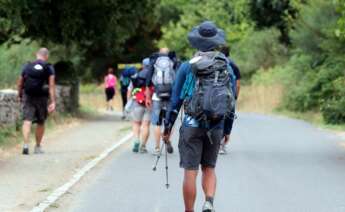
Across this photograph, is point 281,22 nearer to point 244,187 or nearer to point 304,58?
point 304,58

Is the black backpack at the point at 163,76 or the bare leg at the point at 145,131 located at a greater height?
the black backpack at the point at 163,76

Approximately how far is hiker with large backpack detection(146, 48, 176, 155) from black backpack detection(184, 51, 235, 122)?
256 inches

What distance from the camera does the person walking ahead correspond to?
15.4m

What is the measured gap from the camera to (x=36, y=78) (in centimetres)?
1542

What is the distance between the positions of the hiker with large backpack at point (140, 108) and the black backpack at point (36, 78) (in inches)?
67.6

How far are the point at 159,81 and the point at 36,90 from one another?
84.9 inches

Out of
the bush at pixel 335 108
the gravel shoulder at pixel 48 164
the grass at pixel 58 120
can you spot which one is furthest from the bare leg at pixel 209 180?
the bush at pixel 335 108

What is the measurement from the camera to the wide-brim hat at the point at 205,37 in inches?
340

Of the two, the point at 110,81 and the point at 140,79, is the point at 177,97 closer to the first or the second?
the point at 140,79

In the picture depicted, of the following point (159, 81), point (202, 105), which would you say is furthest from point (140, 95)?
point (202, 105)

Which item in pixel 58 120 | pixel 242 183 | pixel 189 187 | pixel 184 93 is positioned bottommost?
pixel 242 183

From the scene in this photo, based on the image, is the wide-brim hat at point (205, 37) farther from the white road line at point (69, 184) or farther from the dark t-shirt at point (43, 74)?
the dark t-shirt at point (43, 74)

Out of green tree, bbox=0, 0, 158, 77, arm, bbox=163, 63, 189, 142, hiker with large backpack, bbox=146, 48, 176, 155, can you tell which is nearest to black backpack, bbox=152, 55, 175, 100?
hiker with large backpack, bbox=146, 48, 176, 155

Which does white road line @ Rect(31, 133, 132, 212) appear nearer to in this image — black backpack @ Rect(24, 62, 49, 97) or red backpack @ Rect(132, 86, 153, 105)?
red backpack @ Rect(132, 86, 153, 105)
